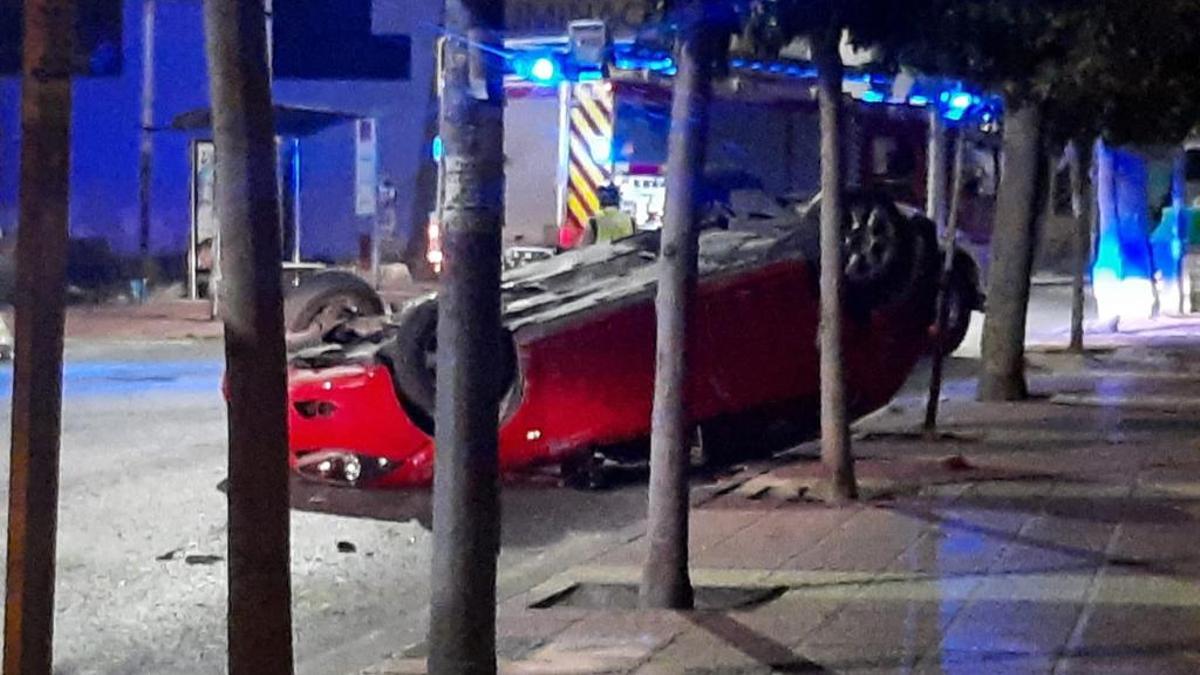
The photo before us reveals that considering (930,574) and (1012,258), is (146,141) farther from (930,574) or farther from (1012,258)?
(930,574)

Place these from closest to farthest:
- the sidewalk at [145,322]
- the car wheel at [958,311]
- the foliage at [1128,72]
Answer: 1. the foliage at [1128,72]
2. the car wheel at [958,311]
3. the sidewalk at [145,322]

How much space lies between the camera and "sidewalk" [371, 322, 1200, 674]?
736cm

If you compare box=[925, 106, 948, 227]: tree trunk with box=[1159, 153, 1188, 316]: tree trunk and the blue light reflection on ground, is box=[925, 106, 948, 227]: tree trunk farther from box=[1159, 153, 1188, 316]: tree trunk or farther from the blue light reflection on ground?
the blue light reflection on ground

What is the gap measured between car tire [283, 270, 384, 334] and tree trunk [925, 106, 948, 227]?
16.7ft

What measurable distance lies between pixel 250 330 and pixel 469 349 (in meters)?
1.06

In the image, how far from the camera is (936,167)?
22141mm

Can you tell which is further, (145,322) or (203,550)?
(145,322)

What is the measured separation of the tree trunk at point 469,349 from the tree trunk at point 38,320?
4.20 feet

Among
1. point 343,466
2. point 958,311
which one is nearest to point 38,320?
point 343,466

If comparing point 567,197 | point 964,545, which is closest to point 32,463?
point 964,545

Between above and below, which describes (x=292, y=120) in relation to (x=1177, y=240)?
above

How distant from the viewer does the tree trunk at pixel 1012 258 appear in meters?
15.7

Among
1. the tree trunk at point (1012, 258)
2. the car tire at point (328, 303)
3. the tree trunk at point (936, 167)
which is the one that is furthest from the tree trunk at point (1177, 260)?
the car tire at point (328, 303)

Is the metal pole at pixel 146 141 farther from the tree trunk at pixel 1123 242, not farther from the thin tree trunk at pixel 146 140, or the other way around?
the tree trunk at pixel 1123 242
